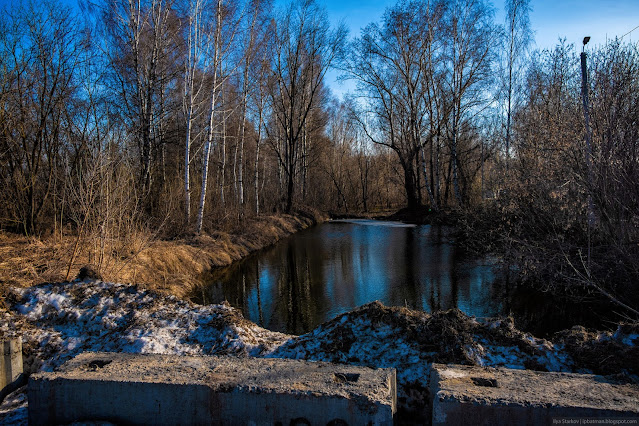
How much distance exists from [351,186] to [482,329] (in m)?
31.1

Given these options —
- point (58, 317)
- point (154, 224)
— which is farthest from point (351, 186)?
point (58, 317)

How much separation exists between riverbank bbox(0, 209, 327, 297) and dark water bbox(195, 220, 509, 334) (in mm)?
537

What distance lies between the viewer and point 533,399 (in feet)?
8.04

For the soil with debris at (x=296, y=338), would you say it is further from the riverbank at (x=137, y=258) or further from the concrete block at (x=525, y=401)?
the riverbank at (x=137, y=258)

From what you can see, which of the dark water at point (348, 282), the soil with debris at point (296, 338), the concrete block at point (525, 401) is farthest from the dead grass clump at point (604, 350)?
the dark water at point (348, 282)

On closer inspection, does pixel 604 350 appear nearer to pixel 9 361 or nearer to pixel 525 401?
pixel 525 401

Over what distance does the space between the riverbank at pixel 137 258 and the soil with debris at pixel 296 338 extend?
0.78 m

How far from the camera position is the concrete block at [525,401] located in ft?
7.75

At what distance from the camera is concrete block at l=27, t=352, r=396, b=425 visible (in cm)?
255

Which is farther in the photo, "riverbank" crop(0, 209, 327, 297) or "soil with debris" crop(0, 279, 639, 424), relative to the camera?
"riverbank" crop(0, 209, 327, 297)

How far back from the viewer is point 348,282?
9.14 meters

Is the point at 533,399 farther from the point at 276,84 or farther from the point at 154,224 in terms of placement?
the point at 276,84

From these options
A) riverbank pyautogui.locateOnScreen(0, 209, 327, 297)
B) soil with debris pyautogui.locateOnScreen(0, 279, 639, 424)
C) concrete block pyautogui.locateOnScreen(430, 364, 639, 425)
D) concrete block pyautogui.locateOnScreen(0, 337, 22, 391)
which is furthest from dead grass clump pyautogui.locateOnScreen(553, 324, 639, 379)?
riverbank pyautogui.locateOnScreen(0, 209, 327, 297)

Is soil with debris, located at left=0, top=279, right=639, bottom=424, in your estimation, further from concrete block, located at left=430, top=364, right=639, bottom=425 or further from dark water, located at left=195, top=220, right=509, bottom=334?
dark water, located at left=195, top=220, right=509, bottom=334
